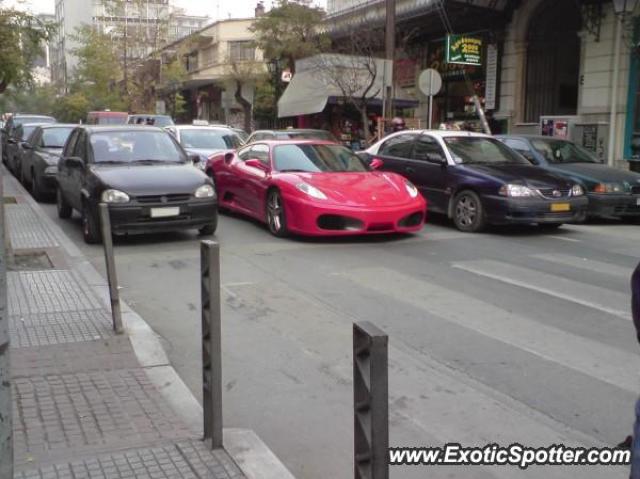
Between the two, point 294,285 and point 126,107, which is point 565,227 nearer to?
point 294,285

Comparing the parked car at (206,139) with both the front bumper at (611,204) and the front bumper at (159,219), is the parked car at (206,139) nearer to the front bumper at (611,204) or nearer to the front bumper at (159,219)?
the front bumper at (159,219)

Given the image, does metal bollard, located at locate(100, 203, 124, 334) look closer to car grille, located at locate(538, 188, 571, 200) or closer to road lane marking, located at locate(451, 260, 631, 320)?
road lane marking, located at locate(451, 260, 631, 320)

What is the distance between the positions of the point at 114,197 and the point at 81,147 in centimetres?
212

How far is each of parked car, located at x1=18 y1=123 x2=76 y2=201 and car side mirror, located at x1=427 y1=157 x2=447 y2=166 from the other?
7.09 meters

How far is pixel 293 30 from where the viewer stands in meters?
29.6

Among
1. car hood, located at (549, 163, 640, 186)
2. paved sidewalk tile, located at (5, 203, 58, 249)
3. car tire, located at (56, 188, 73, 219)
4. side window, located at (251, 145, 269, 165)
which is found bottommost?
paved sidewalk tile, located at (5, 203, 58, 249)

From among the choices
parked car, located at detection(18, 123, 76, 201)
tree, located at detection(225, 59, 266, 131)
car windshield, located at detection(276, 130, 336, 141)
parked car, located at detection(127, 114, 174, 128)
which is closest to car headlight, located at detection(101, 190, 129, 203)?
parked car, located at detection(18, 123, 76, 201)

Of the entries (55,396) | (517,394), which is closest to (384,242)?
(517,394)

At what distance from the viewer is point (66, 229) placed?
1125 centimetres

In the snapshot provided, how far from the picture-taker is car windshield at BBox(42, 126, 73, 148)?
16205 mm

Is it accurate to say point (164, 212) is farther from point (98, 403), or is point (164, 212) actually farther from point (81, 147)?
point (98, 403)

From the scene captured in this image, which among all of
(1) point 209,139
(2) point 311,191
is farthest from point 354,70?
(2) point 311,191

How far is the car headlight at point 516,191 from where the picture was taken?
35.3 ft

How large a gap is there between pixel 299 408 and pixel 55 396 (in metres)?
1.49
